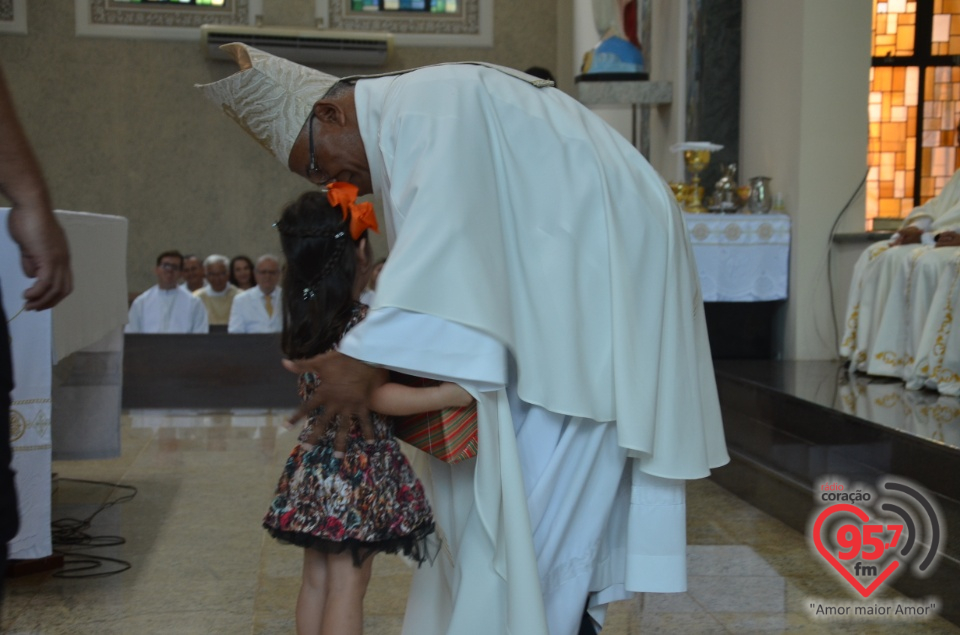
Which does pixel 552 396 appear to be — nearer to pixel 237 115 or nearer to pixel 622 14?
pixel 237 115

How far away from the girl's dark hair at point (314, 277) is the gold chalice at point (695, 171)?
514 centimetres

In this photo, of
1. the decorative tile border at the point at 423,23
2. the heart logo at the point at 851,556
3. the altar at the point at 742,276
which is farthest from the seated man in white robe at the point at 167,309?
the heart logo at the point at 851,556

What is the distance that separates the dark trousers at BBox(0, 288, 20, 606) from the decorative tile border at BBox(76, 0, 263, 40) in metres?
13.5

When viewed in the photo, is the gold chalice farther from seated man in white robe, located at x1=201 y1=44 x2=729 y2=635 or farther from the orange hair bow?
seated man in white robe, located at x1=201 y1=44 x2=729 y2=635

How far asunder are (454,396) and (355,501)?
0.61 metres

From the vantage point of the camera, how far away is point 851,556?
11.8 ft

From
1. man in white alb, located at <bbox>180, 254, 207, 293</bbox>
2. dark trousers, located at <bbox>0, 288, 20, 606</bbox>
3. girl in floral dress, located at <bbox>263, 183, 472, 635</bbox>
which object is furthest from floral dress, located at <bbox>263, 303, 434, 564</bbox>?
man in white alb, located at <bbox>180, 254, 207, 293</bbox>

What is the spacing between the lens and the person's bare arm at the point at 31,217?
1.39 m

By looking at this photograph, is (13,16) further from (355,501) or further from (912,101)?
(355,501)

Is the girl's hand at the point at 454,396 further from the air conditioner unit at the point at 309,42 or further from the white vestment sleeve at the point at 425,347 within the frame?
the air conditioner unit at the point at 309,42

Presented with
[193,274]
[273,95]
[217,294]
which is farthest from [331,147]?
[193,274]

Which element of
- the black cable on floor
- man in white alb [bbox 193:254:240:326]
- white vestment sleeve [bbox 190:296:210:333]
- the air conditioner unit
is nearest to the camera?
the black cable on floor

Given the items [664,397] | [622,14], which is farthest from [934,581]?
[622,14]

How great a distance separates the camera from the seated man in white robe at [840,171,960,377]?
518 centimetres
